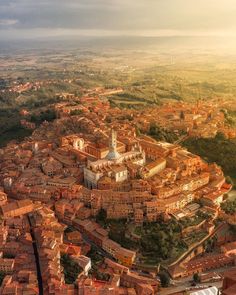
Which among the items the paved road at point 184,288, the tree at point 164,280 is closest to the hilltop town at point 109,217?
the tree at point 164,280

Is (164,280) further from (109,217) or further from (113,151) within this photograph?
(113,151)

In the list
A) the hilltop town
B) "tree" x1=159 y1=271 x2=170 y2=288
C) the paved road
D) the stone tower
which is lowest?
the paved road

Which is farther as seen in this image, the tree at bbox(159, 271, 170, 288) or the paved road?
the tree at bbox(159, 271, 170, 288)

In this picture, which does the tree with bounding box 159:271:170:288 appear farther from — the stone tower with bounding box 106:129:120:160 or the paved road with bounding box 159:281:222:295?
the stone tower with bounding box 106:129:120:160

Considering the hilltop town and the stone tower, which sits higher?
the stone tower

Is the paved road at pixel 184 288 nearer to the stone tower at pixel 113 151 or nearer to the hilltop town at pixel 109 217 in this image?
the hilltop town at pixel 109 217

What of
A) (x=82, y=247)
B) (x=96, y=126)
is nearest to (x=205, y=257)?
(x=82, y=247)

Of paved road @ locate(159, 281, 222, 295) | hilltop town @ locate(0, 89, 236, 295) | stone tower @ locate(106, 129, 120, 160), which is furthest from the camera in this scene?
stone tower @ locate(106, 129, 120, 160)

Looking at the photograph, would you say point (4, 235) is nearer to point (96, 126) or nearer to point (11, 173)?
point (11, 173)

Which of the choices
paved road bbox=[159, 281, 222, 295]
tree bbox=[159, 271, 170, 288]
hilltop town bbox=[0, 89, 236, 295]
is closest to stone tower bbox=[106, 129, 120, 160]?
hilltop town bbox=[0, 89, 236, 295]
